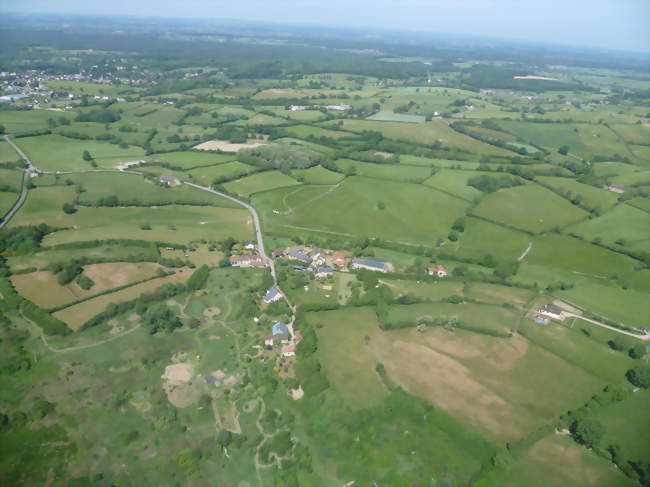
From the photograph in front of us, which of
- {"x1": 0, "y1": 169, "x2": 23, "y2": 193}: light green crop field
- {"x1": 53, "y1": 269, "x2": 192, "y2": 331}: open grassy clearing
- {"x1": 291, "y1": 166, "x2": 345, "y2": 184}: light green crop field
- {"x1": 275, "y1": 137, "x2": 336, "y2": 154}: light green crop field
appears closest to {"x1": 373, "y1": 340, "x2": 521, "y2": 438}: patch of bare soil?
{"x1": 53, "y1": 269, "x2": 192, "y2": 331}: open grassy clearing

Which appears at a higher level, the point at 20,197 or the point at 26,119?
the point at 20,197

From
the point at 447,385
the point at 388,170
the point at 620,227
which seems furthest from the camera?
the point at 388,170

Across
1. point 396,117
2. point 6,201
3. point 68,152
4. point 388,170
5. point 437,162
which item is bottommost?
point 68,152

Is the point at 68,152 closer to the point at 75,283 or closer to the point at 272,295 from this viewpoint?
the point at 75,283

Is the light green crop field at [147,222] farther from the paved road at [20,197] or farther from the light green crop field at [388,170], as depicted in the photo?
the light green crop field at [388,170]

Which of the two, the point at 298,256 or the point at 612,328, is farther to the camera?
the point at 298,256

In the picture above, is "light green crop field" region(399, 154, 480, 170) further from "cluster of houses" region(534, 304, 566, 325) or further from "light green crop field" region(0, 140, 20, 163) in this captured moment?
"light green crop field" region(0, 140, 20, 163)

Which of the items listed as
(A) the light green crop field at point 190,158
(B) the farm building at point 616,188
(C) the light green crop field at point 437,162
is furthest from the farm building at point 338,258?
(B) the farm building at point 616,188

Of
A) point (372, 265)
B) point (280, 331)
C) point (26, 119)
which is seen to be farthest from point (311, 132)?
point (280, 331)
